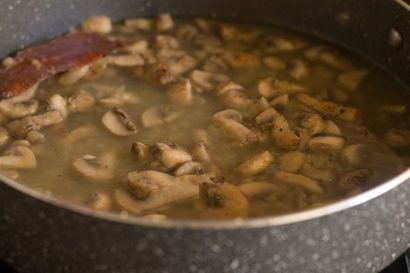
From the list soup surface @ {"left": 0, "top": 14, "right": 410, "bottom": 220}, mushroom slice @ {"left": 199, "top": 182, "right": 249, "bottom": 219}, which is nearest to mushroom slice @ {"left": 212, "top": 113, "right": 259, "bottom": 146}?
soup surface @ {"left": 0, "top": 14, "right": 410, "bottom": 220}

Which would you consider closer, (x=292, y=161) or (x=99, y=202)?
(x=99, y=202)

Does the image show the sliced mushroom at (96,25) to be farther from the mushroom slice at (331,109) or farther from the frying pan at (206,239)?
the frying pan at (206,239)

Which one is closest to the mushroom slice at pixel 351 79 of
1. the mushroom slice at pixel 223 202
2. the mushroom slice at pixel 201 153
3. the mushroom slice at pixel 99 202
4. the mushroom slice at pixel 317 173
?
the mushroom slice at pixel 317 173

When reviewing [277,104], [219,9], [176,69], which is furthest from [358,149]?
[219,9]

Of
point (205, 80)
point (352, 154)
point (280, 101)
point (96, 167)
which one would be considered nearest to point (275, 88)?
point (280, 101)

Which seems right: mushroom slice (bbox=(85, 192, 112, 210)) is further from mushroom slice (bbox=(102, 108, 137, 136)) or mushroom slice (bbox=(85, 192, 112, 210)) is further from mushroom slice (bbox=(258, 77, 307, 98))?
mushroom slice (bbox=(258, 77, 307, 98))

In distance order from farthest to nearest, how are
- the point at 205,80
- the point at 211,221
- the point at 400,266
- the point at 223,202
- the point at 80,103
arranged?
the point at 205,80 → the point at 80,103 → the point at 400,266 → the point at 223,202 → the point at 211,221

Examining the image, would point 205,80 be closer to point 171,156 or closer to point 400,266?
point 171,156

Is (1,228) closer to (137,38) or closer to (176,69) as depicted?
(176,69)
